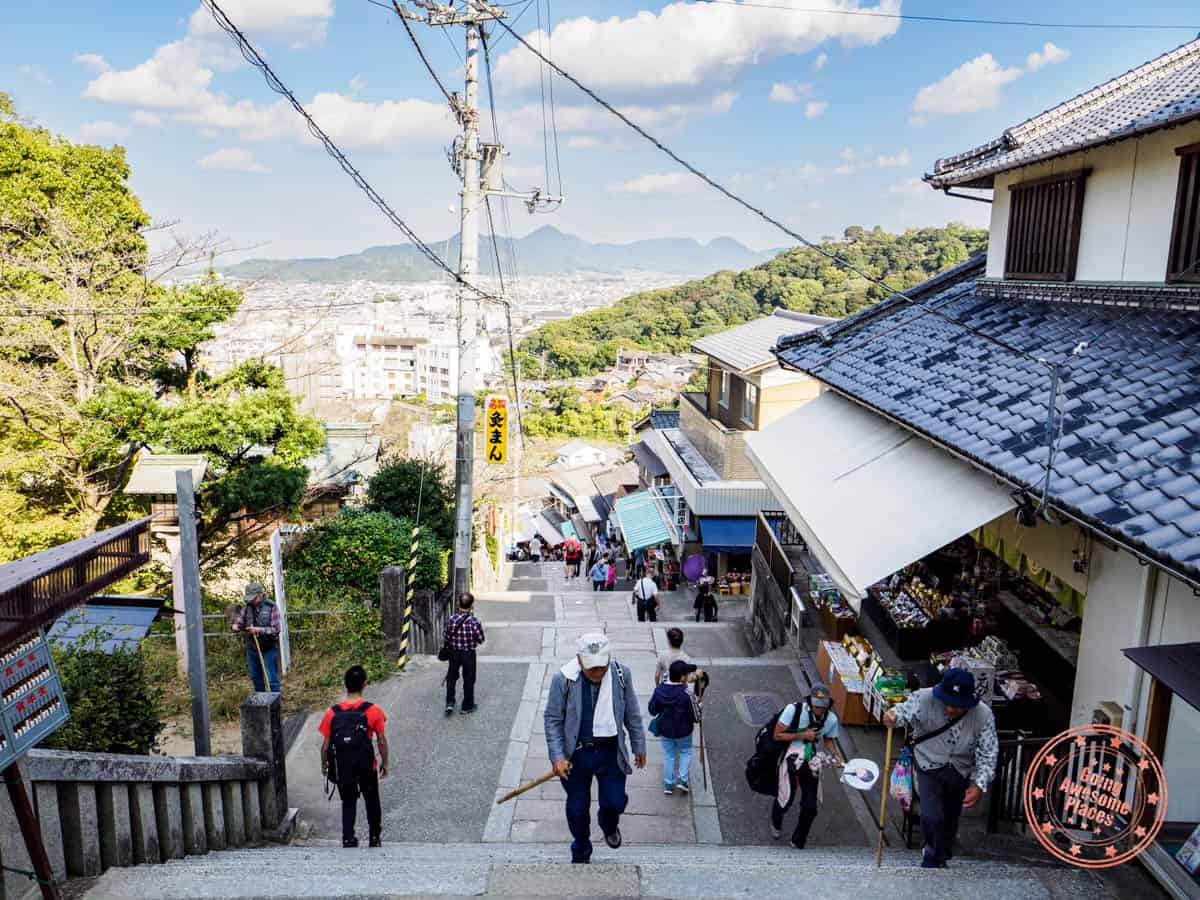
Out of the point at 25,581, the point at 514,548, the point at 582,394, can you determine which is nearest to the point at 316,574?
the point at 25,581

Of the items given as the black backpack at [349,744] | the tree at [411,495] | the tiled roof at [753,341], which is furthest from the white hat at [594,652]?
the tiled roof at [753,341]

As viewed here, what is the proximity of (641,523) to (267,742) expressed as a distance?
20106 millimetres

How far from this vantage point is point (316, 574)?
496 inches

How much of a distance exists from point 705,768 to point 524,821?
5.76 feet

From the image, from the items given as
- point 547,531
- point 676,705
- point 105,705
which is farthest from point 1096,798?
point 547,531

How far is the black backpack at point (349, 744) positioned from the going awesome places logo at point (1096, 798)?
4624 millimetres

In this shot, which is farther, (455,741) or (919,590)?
(919,590)

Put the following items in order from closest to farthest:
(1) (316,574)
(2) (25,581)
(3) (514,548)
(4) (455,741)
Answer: (2) (25,581) < (4) (455,741) < (1) (316,574) < (3) (514,548)

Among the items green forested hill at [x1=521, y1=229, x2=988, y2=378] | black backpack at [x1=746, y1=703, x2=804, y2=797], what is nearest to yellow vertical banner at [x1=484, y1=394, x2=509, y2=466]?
black backpack at [x1=746, y1=703, x2=804, y2=797]

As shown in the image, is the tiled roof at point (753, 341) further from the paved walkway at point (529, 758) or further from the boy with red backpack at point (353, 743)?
the boy with red backpack at point (353, 743)

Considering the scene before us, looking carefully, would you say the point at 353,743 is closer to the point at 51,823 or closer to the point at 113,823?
the point at 113,823

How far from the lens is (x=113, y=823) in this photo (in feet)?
16.3

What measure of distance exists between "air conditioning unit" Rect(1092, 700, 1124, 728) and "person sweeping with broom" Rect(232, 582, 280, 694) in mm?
7735

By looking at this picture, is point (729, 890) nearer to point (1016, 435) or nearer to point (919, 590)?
point (1016, 435)
